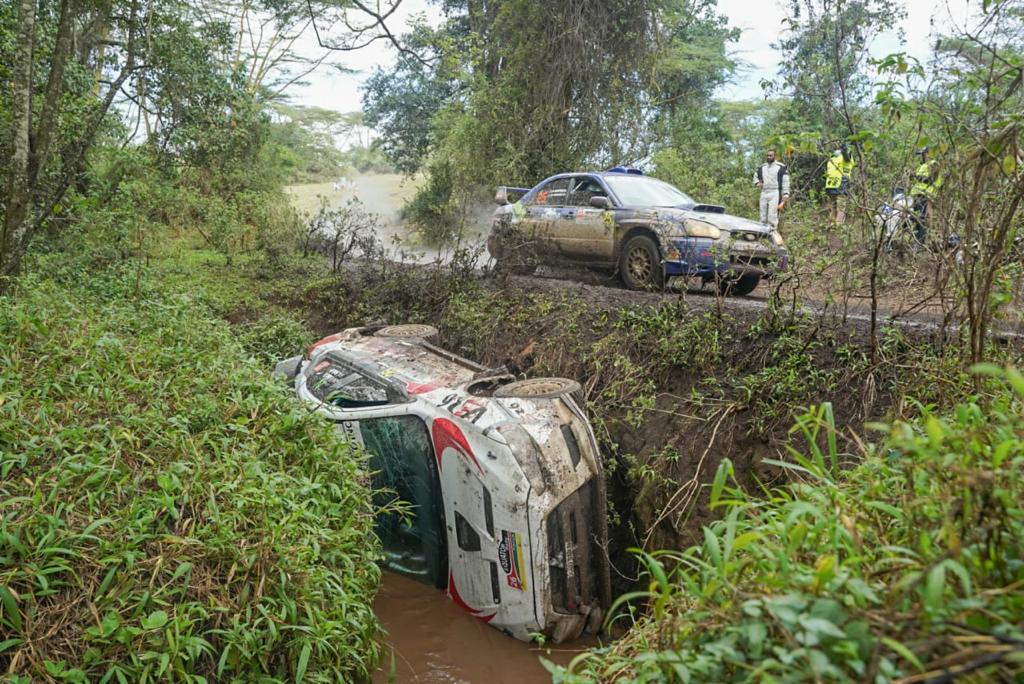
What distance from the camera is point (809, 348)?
6.20 meters

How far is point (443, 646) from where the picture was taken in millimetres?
5730

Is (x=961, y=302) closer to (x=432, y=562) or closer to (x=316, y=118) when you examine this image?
(x=432, y=562)

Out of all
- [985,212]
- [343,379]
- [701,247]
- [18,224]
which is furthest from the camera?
[701,247]

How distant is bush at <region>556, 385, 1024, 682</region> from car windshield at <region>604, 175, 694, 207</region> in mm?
7381

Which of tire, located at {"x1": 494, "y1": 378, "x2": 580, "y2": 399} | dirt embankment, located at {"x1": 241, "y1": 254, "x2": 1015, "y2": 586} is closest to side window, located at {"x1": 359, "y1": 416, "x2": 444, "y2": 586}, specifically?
tire, located at {"x1": 494, "y1": 378, "x2": 580, "y2": 399}

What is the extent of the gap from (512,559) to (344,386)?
214 centimetres

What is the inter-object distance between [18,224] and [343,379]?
410 centimetres

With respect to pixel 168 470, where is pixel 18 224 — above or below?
above

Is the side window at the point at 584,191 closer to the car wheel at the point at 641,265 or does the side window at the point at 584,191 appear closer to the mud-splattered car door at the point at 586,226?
the mud-splattered car door at the point at 586,226

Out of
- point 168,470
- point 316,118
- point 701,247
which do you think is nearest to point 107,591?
point 168,470

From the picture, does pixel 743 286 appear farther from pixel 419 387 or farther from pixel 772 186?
pixel 419 387

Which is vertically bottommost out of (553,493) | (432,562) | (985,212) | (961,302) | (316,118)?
(432,562)

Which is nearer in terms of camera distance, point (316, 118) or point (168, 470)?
point (168, 470)

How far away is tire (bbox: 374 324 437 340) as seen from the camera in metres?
7.50
